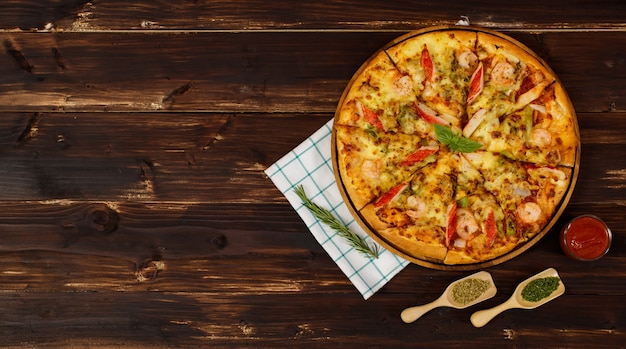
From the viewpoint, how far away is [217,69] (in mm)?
3320

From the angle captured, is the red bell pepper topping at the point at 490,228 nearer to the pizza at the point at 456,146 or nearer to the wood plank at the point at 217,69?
the pizza at the point at 456,146

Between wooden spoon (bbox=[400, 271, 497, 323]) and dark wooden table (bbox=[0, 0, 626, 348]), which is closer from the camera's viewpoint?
wooden spoon (bbox=[400, 271, 497, 323])

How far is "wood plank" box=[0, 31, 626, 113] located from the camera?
10.7ft

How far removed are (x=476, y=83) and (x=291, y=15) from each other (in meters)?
1.09

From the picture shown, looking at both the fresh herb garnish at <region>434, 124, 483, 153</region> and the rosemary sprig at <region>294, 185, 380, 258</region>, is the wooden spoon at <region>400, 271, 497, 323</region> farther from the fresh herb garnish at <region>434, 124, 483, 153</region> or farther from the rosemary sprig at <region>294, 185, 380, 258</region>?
the fresh herb garnish at <region>434, 124, 483, 153</region>

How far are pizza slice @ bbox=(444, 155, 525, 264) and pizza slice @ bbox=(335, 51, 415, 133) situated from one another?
1.38 feet

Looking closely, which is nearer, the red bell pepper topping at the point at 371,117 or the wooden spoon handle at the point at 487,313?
the red bell pepper topping at the point at 371,117

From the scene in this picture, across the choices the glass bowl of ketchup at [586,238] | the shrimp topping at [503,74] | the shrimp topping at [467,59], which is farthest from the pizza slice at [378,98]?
the glass bowl of ketchup at [586,238]

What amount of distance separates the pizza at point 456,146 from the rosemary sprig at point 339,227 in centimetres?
17

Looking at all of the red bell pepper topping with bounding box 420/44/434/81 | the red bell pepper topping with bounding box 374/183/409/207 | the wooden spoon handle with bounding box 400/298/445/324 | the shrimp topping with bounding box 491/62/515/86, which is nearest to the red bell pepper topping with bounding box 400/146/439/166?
the red bell pepper topping with bounding box 374/183/409/207

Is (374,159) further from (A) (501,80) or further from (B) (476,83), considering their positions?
(A) (501,80)

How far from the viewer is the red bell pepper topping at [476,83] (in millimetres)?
2959

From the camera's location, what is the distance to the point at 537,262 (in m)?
3.26

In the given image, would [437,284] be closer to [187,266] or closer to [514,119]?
[514,119]
